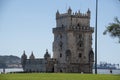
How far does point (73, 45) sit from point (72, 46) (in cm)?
46

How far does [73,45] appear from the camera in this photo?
124062 mm

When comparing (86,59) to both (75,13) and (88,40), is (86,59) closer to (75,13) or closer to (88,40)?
(88,40)

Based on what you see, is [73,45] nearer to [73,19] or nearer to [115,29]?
[73,19]

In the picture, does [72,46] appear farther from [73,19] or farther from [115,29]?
[115,29]

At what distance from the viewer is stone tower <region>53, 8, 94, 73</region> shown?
123 metres

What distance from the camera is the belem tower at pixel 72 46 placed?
405 feet

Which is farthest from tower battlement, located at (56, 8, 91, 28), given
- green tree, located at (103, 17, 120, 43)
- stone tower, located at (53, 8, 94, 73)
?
green tree, located at (103, 17, 120, 43)

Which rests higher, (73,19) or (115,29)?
(73,19)

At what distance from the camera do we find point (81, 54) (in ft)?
407

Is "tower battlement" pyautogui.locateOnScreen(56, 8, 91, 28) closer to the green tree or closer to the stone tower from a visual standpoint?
the stone tower

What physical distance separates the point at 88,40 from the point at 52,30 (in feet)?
37.4

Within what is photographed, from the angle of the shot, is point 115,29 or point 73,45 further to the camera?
point 73,45

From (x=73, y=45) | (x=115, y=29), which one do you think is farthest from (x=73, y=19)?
(x=115, y=29)

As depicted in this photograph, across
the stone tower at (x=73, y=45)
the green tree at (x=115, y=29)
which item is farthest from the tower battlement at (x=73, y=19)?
the green tree at (x=115, y=29)
